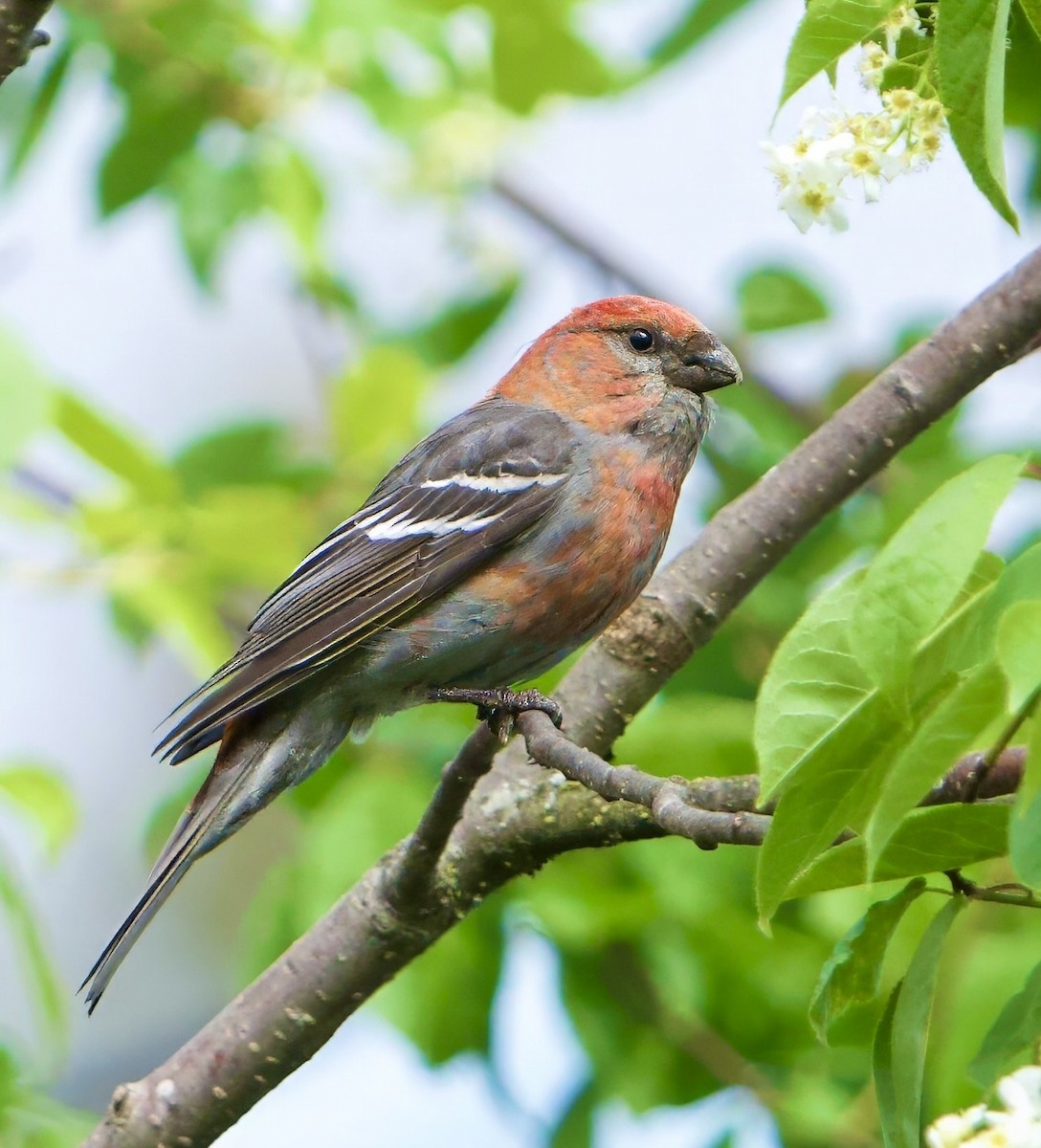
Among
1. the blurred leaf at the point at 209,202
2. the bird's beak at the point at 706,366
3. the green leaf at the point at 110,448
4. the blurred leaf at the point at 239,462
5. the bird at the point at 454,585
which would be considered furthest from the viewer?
the blurred leaf at the point at 209,202

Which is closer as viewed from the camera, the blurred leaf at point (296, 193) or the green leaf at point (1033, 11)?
the green leaf at point (1033, 11)

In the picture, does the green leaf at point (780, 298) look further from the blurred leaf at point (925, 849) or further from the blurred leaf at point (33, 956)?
the blurred leaf at point (925, 849)

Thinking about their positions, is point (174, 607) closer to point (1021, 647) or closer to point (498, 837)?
point (498, 837)

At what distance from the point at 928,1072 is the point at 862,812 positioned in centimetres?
194

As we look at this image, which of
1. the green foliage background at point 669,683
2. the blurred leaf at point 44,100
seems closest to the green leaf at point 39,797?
the green foliage background at point 669,683

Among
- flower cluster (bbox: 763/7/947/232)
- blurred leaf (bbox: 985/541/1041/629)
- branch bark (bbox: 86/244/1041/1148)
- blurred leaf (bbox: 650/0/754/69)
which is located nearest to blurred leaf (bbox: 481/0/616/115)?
blurred leaf (bbox: 650/0/754/69)

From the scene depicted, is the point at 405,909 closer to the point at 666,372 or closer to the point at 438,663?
the point at 438,663

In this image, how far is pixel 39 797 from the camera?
10.9ft

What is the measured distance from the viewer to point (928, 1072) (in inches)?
133

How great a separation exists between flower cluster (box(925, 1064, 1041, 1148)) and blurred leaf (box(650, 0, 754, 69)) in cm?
303

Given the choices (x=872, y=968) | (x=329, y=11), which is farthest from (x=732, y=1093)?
(x=329, y=11)

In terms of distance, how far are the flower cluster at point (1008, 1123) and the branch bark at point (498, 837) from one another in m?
1.39

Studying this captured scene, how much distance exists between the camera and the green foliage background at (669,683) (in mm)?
1699

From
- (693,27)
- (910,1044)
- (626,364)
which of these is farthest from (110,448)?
(910,1044)
